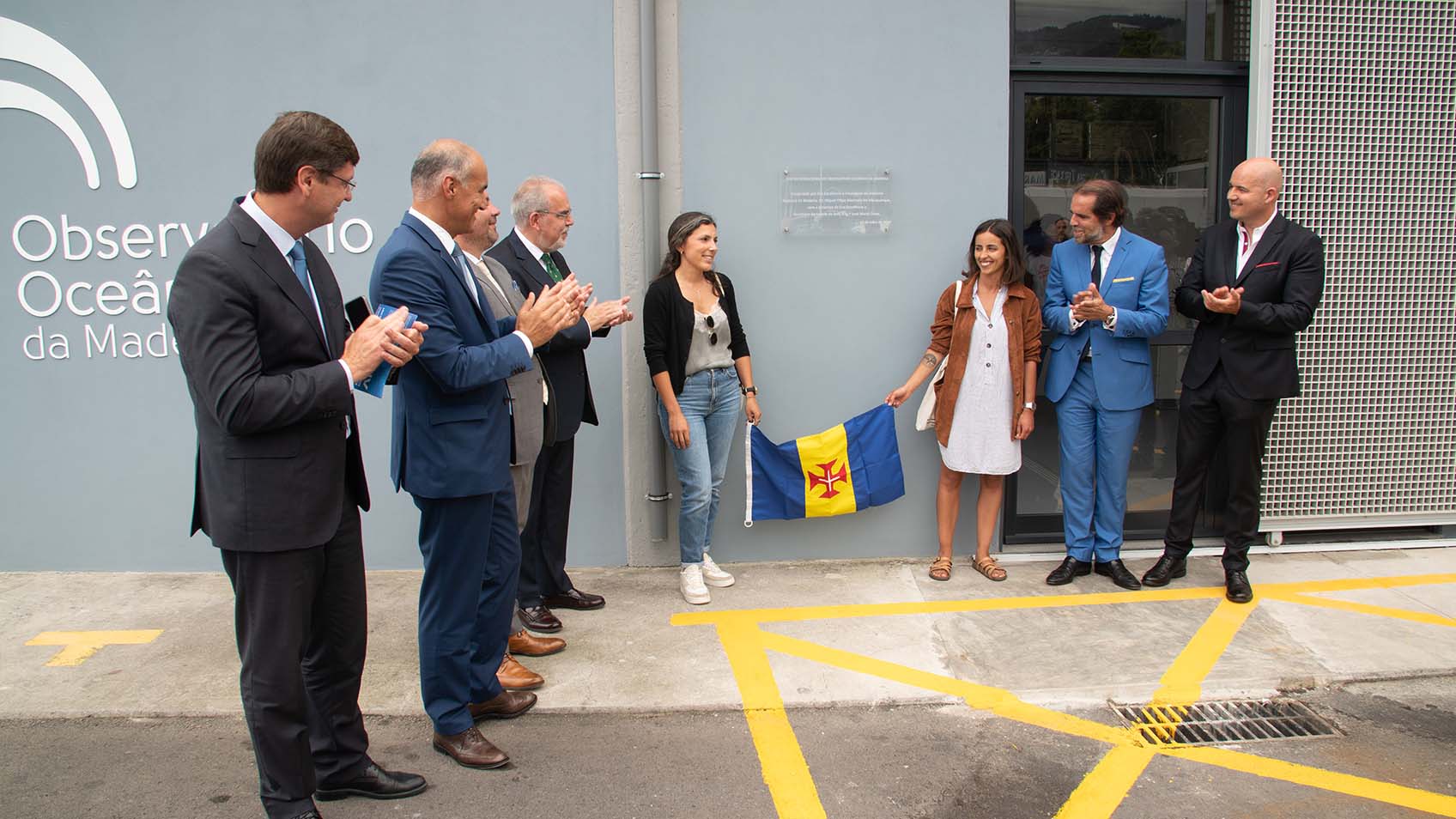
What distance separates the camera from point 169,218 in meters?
5.48

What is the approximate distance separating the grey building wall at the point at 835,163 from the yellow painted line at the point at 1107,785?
236cm

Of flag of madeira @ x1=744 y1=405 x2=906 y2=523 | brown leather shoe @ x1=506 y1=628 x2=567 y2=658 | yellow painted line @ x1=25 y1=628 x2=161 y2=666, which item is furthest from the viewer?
flag of madeira @ x1=744 y1=405 x2=906 y2=523

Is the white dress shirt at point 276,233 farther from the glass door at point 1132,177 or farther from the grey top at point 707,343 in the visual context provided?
the glass door at point 1132,177

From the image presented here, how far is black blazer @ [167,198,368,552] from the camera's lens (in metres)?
2.67

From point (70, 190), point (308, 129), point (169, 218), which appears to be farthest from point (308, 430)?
point (70, 190)

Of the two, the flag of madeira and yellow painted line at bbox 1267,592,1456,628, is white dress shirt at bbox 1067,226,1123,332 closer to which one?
the flag of madeira

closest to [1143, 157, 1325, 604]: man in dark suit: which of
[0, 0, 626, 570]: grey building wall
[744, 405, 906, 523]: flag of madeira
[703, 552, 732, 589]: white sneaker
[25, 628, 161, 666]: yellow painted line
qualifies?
[744, 405, 906, 523]: flag of madeira

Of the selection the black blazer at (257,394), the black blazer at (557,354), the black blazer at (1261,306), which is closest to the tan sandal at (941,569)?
the black blazer at (1261,306)

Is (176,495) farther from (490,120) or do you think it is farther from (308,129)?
(308,129)

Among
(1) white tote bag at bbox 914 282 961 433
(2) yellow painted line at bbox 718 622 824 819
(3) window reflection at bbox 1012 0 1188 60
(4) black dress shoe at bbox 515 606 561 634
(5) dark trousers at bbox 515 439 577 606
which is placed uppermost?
(3) window reflection at bbox 1012 0 1188 60

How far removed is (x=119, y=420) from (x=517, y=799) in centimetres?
378

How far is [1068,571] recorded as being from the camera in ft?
17.4

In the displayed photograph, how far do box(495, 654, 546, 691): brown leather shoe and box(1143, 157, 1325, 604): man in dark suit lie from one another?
324 centimetres

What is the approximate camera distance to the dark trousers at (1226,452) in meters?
4.98
